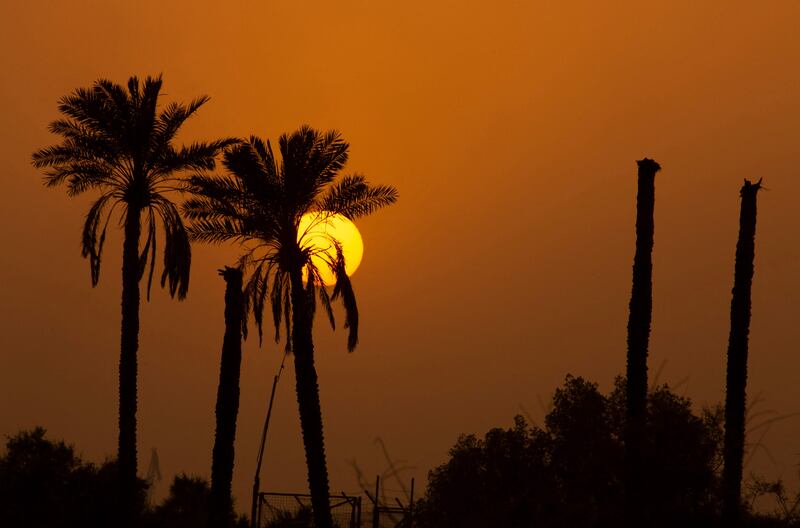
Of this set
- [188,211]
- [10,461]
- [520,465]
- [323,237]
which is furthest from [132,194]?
[520,465]

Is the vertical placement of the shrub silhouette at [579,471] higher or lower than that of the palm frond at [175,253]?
lower

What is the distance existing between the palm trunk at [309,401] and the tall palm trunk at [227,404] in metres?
3.34

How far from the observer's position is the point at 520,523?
39.2m

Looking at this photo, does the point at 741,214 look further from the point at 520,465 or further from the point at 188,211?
the point at 188,211

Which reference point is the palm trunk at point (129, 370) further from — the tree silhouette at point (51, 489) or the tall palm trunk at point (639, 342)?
the tall palm trunk at point (639, 342)

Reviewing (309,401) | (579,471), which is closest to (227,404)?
(309,401)

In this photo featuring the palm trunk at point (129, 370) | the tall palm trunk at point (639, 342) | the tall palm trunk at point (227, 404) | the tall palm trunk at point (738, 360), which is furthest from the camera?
the palm trunk at point (129, 370)

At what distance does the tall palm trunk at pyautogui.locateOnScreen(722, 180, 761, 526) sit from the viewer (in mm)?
36078

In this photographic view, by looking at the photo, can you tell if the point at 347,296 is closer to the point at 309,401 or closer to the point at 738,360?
the point at 309,401

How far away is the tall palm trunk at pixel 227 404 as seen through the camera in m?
39.6

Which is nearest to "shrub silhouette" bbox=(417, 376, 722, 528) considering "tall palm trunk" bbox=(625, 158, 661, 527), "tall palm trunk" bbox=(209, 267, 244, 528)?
"tall palm trunk" bbox=(625, 158, 661, 527)

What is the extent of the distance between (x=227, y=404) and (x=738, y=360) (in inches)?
559

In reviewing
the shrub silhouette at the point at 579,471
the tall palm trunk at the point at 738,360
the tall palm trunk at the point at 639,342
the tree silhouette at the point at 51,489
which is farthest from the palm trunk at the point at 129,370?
the tall palm trunk at the point at 738,360

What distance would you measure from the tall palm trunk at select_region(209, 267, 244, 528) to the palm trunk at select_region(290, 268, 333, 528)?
3339mm
